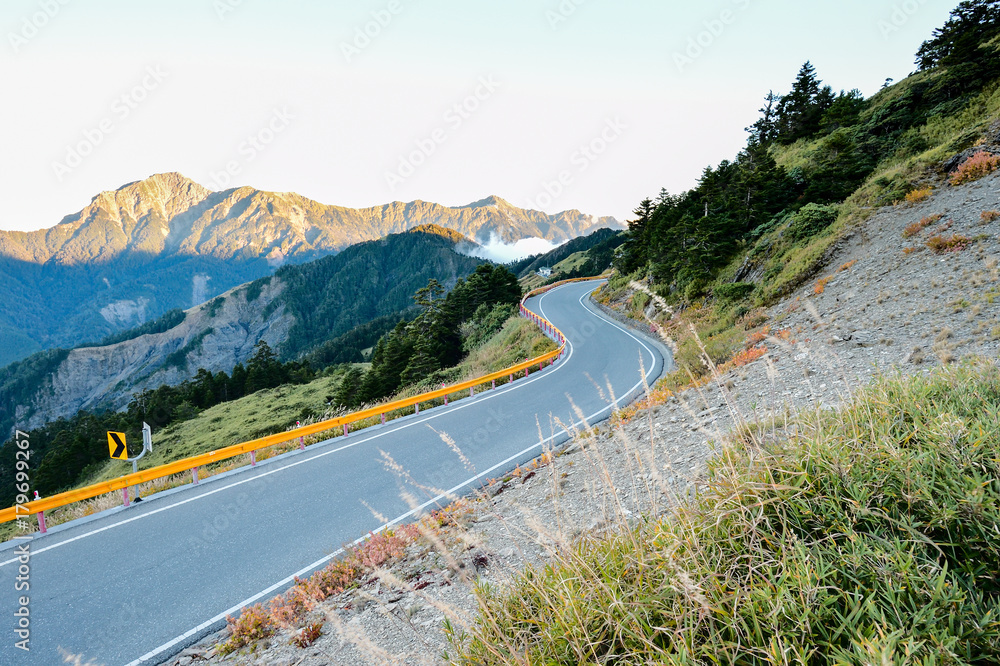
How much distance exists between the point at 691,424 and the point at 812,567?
5.70 m

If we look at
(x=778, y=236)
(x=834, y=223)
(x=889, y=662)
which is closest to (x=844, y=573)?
(x=889, y=662)

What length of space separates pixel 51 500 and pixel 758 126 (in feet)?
174

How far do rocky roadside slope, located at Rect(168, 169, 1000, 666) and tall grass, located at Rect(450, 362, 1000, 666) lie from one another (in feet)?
0.99

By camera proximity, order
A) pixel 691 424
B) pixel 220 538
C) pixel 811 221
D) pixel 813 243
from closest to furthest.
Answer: pixel 220 538 < pixel 691 424 < pixel 813 243 < pixel 811 221

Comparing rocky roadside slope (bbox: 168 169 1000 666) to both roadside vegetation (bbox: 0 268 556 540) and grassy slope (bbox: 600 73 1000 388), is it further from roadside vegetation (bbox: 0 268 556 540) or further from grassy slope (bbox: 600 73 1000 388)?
roadside vegetation (bbox: 0 268 556 540)

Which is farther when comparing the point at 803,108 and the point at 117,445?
the point at 803,108

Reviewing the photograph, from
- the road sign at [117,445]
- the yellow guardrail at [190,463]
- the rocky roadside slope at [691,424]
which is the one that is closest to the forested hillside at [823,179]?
the rocky roadside slope at [691,424]

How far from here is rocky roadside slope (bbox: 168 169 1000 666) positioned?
3.69 m

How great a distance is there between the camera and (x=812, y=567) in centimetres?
202

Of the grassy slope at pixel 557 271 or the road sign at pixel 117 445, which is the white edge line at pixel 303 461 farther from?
the grassy slope at pixel 557 271

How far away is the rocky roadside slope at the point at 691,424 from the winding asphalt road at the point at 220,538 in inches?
32.1

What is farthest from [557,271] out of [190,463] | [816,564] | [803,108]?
[816,564]

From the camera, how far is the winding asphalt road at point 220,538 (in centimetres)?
480

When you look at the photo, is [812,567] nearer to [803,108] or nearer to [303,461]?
[303,461]
